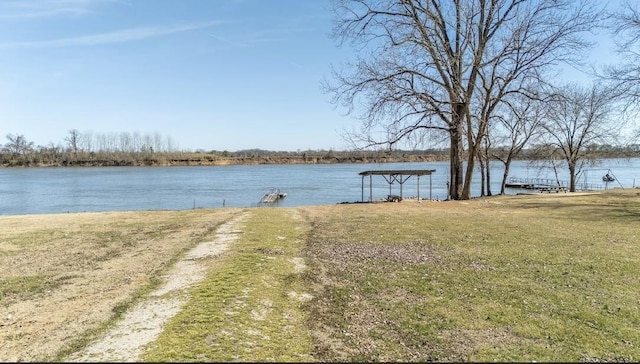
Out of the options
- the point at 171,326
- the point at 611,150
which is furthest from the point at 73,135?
the point at 171,326

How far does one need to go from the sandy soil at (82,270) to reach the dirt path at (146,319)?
2 centimetres

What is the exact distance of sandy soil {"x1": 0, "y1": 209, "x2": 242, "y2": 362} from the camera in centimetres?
492

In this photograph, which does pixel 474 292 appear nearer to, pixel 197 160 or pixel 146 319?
pixel 146 319

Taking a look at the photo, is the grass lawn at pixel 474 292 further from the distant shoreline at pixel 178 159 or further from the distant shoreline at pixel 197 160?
the distant shoreline at pixel 197 160

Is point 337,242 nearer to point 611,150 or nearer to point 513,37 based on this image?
point 513,37

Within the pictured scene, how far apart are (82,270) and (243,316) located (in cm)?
462

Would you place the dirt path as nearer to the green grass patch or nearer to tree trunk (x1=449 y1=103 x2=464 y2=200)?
the green grass patch

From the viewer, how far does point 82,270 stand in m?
7.95

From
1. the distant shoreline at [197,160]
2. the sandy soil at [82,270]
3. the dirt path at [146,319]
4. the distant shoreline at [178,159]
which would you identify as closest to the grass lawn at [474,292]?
the dirt path at [146,319]

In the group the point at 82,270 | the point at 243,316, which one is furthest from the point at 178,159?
the point at 243,316

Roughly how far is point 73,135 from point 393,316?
16000cm

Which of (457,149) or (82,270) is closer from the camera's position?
(82,270)

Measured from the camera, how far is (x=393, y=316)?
5.45 meters

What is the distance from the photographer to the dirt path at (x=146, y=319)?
402 cm
